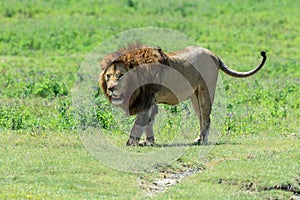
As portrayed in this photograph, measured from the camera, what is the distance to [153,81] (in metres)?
13.3

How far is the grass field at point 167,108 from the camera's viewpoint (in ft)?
35.4

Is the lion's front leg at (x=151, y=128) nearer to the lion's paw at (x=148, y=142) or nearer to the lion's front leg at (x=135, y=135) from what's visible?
the lion's paw at (x=148, y=142)

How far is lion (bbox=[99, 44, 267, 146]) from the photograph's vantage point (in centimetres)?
1291

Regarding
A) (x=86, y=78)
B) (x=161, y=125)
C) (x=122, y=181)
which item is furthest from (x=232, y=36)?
(x=122, y=181)

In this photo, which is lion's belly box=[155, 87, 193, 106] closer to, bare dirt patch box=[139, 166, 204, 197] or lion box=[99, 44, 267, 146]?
lion box=[99, 44, 267, 146]

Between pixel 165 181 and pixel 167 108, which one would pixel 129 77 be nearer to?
pixel 165 181

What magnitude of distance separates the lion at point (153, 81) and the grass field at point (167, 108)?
56 centimetres

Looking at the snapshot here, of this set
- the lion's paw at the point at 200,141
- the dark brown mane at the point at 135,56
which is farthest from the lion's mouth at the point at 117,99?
the lion's paw at the point at 200,141

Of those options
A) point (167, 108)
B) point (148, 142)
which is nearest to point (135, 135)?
point (148, 142)

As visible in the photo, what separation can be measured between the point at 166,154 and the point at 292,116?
5.41 metres

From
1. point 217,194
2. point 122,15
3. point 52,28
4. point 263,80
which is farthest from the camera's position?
point 122,15

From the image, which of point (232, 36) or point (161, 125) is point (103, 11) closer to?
point (232, 36)

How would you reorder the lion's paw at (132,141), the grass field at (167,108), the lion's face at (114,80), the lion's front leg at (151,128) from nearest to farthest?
the grass field at (167,108) → the lion's face at (114,80) → the lion's paw at (132,141) → the lion's front leg at (151,128)

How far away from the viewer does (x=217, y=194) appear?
34.3ft
